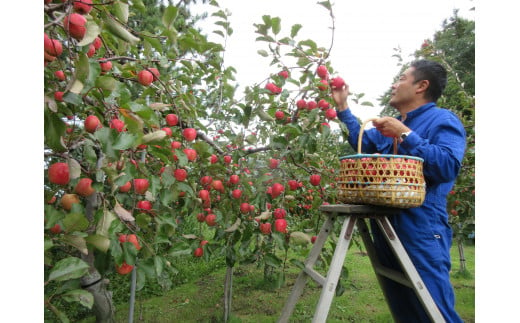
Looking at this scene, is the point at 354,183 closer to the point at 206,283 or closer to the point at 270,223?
the point at 270,223

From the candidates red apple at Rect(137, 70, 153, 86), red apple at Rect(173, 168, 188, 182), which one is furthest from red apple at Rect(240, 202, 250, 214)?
red apple at Rect(137, 70, 153, 86)

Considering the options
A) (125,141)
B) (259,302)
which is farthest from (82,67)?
(259,302)

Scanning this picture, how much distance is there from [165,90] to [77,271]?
0.70 metres

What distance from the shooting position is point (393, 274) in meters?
1.29

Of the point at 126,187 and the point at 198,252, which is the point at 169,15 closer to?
the point at 126,187

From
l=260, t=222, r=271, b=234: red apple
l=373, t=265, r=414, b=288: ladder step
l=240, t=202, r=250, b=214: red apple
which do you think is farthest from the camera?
l=240, t=202, r=250, b=214: red apple

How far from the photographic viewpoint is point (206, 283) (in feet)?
10.5

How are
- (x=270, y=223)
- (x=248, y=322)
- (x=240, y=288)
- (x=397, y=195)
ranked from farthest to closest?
(x=240, y=288), (x=248, y=322), (x=270, y=223), (x=397, y=195)

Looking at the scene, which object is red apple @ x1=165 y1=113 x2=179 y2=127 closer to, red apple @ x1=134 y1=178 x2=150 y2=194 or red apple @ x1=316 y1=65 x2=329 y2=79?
red apple @ x1=134 y1=178 x2=150 y2=194

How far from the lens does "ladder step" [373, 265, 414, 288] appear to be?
47.0 inches

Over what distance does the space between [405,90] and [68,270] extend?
1.31 metres

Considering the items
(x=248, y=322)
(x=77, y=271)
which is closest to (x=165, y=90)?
(x=77, y=271)

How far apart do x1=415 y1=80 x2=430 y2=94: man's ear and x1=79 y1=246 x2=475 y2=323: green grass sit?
1.23 metres

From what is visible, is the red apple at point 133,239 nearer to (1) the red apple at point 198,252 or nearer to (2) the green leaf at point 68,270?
(2) the green leaf at point 68,270
